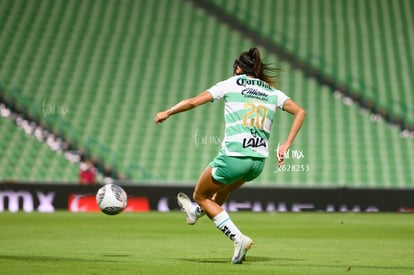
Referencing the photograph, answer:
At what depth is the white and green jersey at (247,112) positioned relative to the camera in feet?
26.2

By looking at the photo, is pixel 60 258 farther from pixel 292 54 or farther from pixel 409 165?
pixel 292 54

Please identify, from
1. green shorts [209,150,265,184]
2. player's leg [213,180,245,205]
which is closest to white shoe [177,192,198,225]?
player's leg [213,180,245,205]

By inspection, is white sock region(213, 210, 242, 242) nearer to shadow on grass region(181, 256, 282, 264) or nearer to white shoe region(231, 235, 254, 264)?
white shoe region(231, 235, 254, 264)

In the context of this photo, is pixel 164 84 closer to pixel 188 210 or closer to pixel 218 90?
pixel 188 210

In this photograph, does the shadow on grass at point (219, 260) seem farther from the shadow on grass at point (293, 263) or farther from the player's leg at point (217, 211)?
the player's leg at point (217, 211)

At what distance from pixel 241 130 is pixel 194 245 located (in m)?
2.96

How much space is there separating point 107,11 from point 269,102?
1980cm

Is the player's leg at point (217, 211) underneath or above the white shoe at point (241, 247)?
above

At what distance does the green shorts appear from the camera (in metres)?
7.96
